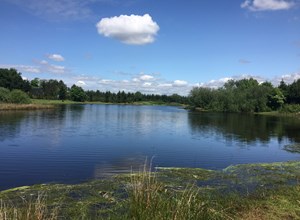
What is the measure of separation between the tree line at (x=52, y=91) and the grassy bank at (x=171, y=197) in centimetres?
6947

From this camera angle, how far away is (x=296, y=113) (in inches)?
3447

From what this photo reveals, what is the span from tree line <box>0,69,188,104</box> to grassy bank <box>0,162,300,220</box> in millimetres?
69471

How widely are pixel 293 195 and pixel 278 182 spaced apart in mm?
3041

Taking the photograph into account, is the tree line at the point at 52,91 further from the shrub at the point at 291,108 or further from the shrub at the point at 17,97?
the shrub at the point at 291,108

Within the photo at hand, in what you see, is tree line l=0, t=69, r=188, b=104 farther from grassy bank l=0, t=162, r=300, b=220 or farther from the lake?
grassy bank l=0, t=162, r=300, b=220

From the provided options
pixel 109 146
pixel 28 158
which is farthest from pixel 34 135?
pixel 28 158

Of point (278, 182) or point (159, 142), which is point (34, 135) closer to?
point (159, 142)

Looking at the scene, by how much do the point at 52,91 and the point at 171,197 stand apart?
136013 millimetres

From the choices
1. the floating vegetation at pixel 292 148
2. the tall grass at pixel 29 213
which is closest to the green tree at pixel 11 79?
the floating vegetation at pixel 292 148

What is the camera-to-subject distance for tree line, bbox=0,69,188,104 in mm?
116375

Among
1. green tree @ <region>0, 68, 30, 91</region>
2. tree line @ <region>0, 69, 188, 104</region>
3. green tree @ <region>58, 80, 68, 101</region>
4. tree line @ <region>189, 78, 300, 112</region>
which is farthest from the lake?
green tree @ <region>58, 80, 68, 101</region>

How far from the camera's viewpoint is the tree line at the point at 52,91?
116375 mm

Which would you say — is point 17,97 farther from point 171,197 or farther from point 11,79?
point 171,197

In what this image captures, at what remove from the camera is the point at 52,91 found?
451 ft
